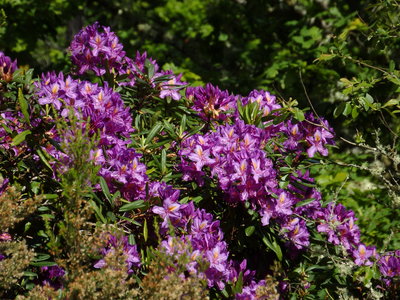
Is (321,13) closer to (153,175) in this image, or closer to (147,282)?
(153,175)

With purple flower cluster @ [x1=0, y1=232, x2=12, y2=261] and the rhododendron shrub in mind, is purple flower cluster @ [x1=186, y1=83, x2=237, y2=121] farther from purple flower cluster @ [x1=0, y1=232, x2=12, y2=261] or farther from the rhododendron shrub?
purple flower cluster @ [x1=0, y1=232, x2=12, y2=261]

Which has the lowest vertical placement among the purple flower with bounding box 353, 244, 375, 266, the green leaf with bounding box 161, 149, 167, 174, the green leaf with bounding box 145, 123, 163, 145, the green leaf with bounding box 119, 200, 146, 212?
the purple flower with bounding box 353, 244, 375, 266

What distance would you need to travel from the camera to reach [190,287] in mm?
1908

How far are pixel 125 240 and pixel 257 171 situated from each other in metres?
0.59

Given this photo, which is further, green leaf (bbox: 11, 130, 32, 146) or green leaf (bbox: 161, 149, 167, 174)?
green leaf (bbox: 161, 149, 167, 174)

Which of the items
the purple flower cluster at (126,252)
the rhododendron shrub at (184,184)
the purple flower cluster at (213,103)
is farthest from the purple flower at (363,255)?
the purple flower cluster at (126,252)

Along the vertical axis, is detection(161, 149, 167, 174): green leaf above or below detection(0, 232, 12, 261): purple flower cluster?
above

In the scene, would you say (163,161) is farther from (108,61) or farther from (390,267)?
(390,267)

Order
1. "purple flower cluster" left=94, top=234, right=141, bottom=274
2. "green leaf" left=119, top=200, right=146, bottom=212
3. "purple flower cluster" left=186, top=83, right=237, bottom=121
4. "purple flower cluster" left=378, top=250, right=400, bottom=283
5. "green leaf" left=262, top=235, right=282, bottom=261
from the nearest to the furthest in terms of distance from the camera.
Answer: "purple flower cluster" left=94, top=234, right=141, bottom=274 < "green leaf" left=119, top=200, right=146, bottom=212 < "green leaf" left=262, top=235, right=282, bottom=261 < "purple flower cluster" left=378, top=250, right=400, bottom=283 < "purple flower cluster" left=186, top=83, right=237, bottom=121

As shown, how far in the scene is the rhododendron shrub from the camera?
7.41ft

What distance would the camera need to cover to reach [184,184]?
2.51m

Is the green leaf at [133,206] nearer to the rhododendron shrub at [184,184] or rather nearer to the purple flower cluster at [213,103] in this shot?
the rhododendron shrub at [184,184]

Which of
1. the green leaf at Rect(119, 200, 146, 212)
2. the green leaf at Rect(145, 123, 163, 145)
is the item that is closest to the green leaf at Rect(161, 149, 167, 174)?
the green leaf at Rect(145, 123, 163, 145)

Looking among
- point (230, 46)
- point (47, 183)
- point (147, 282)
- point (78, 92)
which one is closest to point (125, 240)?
point (147, 282)
